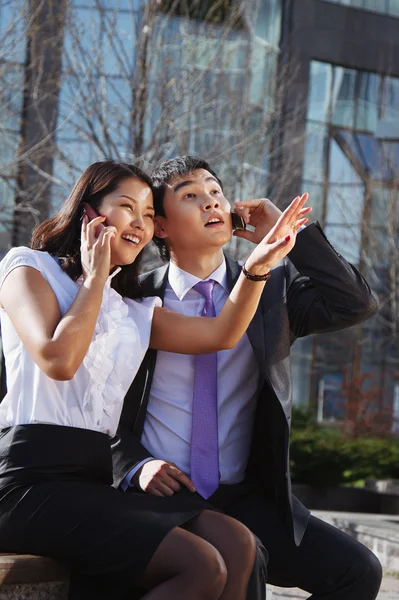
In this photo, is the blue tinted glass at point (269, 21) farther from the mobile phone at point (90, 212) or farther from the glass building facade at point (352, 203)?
the mobile phone at point (90, 212)

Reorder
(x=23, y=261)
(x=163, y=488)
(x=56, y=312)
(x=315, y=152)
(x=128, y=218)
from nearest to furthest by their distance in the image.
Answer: (x=56, y=312) < (x=23, y=261) < (x=163, y=488) < (x=128, y=218) < (x=315, y=152)

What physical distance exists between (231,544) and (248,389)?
761 millimetres

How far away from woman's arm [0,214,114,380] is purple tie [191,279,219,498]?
0.62 meters

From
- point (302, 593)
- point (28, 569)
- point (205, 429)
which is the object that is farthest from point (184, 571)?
point (302, 593)

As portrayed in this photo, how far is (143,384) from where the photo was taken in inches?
131

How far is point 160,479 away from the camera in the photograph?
308cm

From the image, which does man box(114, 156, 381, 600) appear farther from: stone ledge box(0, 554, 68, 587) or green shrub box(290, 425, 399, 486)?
green shrub box(290, 425, 399, 486)

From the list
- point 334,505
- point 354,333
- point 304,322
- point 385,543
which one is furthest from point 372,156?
point 304,322

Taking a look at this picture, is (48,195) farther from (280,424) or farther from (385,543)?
(280,424)

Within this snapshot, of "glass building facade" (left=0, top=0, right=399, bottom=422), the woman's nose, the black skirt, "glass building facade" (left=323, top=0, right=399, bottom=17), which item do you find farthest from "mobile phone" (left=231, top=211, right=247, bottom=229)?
"glass building facade" (left=323, top=0, right=399, bottom=17)

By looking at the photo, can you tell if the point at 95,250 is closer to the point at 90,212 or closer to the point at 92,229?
the point at 92,229

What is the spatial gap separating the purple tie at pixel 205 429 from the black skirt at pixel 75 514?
0.44m

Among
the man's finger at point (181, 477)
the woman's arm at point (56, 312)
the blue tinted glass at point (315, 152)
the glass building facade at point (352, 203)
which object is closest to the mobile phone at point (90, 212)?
the woman's arm at point (56, 312)

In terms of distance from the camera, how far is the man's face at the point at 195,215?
3.50m
